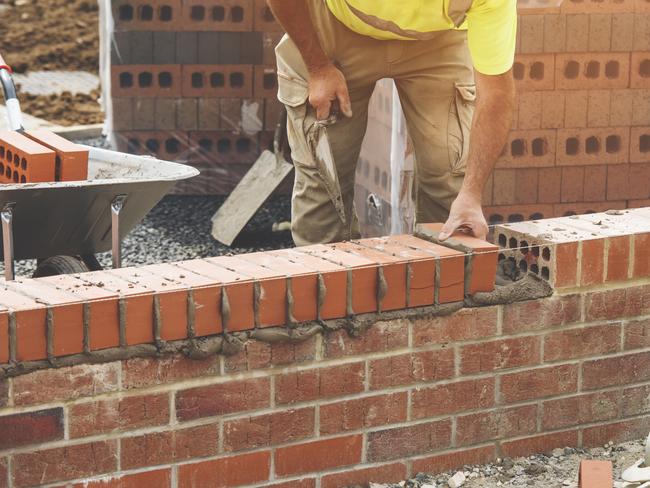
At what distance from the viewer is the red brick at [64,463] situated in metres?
2.97

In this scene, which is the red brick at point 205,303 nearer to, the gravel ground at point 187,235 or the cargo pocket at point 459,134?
the cargo pocket at point 459,134

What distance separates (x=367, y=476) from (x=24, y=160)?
1824mm

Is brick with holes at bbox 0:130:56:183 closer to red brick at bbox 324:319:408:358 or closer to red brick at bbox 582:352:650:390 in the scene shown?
red brick at bbox 324:319:408:358

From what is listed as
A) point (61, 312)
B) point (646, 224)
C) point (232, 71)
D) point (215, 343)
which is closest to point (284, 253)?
point (215, 343)

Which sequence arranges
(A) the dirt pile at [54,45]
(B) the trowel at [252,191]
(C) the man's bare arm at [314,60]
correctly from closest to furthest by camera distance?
(C) the man's bare arm at [314,60], (B) the trowel at [252,191], (A) the dirt pile at [54,45]

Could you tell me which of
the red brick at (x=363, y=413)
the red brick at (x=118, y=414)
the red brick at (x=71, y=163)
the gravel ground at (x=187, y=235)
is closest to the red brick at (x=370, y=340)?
the red brick at (x=363, y=413)

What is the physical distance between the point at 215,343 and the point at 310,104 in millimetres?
1397

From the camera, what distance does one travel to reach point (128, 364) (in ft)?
10.1

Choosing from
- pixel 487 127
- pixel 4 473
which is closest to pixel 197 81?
pixel 487 127

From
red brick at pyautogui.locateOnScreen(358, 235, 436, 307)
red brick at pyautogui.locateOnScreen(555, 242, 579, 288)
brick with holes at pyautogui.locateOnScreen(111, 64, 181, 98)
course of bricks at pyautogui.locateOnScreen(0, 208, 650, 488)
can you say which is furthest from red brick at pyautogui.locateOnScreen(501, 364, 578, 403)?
brick with holes at pyautogui.locateOnScreen(111, 64, 181, 98)

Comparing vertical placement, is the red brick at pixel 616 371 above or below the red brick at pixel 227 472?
above

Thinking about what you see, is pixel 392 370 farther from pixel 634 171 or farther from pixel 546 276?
pixel 634 171

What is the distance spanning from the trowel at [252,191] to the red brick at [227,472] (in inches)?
131

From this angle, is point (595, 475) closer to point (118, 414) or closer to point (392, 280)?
point (392, 280)
